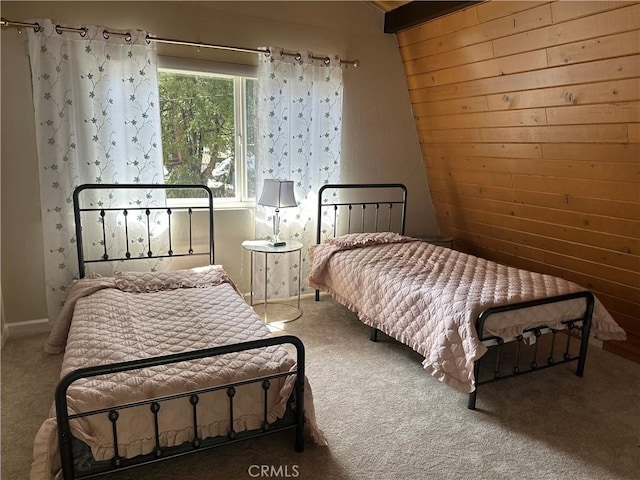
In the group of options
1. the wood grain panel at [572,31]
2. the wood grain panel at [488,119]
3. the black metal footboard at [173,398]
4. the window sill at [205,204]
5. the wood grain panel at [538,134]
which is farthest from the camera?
the window sill at [205,204]

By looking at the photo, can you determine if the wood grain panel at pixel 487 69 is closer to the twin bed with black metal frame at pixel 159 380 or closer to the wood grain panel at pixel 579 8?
the wood grain panel at pixel 579 8

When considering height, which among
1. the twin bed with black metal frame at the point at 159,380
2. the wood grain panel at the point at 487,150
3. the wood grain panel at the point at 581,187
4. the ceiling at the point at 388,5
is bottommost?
the twin bed with black metal frame at the point at 159,380

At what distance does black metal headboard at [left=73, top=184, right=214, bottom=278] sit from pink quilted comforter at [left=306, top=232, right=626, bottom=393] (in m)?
1.01

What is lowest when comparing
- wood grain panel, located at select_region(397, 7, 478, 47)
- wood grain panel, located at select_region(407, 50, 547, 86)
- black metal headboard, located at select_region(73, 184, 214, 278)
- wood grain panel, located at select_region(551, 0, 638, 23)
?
black metal headboard, located at select_region(73, 184, 214, 278)

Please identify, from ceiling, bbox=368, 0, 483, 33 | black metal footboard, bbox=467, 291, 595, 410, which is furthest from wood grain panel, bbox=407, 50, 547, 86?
black metal footboard, bbox=467, 291, 595, 410

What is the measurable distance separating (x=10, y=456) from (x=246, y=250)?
2.16 metres

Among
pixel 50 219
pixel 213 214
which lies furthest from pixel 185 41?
pixel 50 219

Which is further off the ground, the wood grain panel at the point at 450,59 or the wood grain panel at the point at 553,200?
the wood grain panel at the point at 450,59

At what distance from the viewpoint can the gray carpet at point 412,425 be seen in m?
2.06

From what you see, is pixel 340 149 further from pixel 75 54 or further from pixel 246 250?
pixel 75 54

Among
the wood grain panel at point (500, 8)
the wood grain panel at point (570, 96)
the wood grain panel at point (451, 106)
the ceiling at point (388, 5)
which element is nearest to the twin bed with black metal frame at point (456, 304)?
the wood grain panel at point (451, 106)

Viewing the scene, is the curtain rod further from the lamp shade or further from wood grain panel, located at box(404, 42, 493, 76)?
the lamp shade

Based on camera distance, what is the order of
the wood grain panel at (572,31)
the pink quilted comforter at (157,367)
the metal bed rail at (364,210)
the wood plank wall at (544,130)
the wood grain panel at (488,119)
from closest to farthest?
the pink quilted comforter at (157,367) → the wood grain panel at (572,31) → the wood plank wall at (544,130) → the wood grain panel at (488,119) → the metal bed rail at (364,210)

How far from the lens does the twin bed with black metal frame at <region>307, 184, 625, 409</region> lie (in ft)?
8.16
